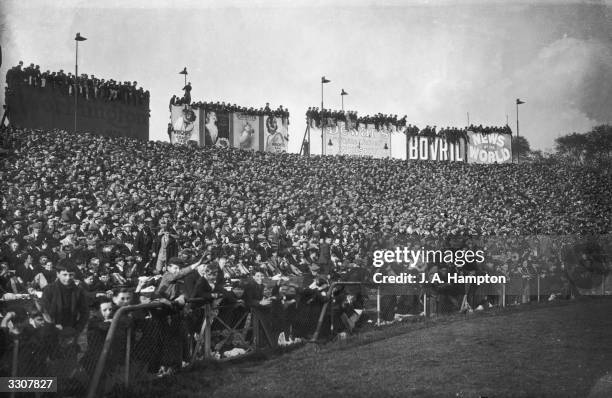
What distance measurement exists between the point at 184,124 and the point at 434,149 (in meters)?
18.3

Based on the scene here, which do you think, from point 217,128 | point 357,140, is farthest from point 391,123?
point 217,128

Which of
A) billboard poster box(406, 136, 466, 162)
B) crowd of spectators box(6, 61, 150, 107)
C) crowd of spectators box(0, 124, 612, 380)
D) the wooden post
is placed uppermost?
crowd of spectators box(6, 61, 150, 107)

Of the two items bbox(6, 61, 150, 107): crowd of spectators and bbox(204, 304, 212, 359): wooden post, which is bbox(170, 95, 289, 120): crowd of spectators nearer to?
bbox(6, 61, 150, 107): crowd of spectators

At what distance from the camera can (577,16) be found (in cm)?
1339

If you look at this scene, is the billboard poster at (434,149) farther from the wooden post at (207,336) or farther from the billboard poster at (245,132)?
the wooden post at (207,336)

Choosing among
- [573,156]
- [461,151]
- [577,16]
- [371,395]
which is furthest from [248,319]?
[573,156]

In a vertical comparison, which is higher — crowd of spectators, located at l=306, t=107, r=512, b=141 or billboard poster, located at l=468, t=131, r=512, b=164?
crowd of spectators, located at l=306, t=107, r=512, b=141

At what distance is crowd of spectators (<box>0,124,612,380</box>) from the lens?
33.3 feet

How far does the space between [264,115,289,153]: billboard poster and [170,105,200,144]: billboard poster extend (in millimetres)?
4545

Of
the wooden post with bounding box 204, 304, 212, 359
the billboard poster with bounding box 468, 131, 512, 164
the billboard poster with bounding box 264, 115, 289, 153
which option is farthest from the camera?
the billboard poster with bounding box 468, 131, 512, 164

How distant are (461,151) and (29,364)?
138ft

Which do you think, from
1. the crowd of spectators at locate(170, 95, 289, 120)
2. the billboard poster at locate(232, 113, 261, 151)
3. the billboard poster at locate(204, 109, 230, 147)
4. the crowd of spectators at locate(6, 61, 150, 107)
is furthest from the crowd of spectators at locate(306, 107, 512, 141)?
the crowd of spectators at locate(6, 61, 150, 107)

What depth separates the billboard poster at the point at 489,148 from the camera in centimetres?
4609

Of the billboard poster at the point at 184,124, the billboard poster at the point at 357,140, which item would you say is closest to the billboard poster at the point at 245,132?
the billboard poster at the point at 184,124
